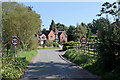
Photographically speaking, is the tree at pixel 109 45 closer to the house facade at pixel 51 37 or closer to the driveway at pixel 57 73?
the driveway at pixel 57 73

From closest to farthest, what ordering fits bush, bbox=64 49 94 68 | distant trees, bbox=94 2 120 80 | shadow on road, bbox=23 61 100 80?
distant trees, bbox=94 2 120 80
shadow on road, bbox=23 61 100 80
bush, bbox=64 49 94 68

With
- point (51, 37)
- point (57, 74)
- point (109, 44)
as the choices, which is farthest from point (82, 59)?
point (51, 37)

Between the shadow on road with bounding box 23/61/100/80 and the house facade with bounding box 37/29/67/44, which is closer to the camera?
the shadow on road with bounding box 23/61/100/80

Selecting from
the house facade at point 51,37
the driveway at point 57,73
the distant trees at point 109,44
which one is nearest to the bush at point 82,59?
the driveway at point 57,73

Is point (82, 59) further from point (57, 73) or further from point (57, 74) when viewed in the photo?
point (57, 74)

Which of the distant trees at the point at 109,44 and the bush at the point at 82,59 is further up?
the distant trees at the point at 109,44

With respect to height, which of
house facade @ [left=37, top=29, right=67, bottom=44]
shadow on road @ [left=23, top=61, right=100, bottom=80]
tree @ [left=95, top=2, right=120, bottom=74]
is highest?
house facade @ [left=37, top=29, right=67, bottom=44]

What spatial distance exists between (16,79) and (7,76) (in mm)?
644

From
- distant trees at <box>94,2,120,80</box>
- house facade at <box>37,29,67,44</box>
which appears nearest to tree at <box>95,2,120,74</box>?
distant trees at <box>94,2,120,80</box>

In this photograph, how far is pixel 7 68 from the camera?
303 inches

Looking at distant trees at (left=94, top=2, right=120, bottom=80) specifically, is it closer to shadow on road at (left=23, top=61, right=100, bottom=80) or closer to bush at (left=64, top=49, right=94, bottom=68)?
shadow on road at (left=23, top=61, right=100, bottom=80)

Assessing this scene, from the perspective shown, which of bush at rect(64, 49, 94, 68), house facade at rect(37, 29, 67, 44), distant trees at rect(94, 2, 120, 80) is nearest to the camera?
distant trees at rect(94, 2, 120, 80)

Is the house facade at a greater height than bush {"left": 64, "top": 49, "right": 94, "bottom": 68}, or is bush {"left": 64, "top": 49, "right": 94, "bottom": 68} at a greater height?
the house facade

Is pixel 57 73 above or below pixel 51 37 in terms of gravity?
below
